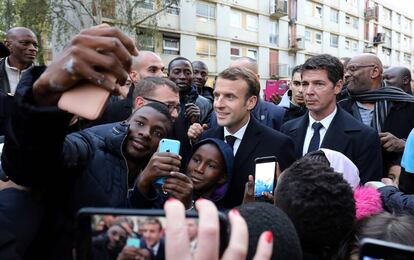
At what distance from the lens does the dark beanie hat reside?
2.79 ft

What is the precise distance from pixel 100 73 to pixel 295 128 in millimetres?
2356

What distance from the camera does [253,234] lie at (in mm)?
863

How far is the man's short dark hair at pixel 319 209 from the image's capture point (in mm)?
1218

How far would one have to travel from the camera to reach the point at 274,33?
2797 centimetres

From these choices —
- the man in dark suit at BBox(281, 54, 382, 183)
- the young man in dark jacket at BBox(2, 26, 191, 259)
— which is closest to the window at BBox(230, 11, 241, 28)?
the man in dark suit at BBox(281, 54, 382, 183)

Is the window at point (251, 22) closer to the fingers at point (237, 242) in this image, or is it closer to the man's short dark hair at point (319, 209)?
the man's short dark hair at point (319, 209)

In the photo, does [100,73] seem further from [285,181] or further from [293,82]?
[293,82]

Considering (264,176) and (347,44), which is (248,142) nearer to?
(264,176)

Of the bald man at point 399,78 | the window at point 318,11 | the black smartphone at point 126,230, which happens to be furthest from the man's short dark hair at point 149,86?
the window at point 318,11

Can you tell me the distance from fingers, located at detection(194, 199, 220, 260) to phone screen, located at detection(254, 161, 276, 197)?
1.39m

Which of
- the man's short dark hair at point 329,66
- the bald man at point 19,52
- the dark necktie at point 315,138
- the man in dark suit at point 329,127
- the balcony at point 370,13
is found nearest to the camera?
the man in dark suit at point 329,127

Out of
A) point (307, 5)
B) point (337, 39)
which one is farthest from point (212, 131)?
point (337, 39)

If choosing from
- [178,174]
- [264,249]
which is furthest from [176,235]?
[178,174]

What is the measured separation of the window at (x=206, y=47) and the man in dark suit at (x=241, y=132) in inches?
814
